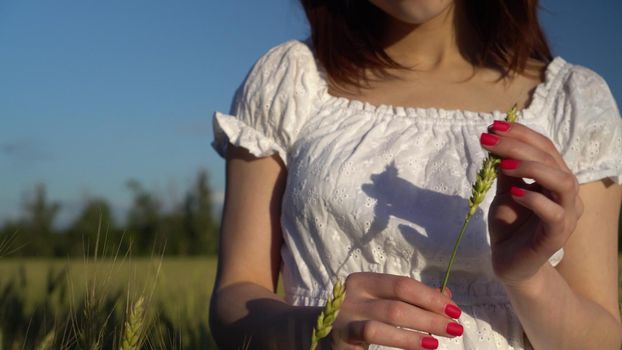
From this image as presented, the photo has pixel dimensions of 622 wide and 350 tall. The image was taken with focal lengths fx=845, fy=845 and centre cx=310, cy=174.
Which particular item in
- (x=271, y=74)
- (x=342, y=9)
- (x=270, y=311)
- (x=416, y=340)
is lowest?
(x=270, y=311)

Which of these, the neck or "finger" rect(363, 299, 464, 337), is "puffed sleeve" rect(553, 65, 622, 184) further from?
"finger" rect(363, 299, 464, 337)

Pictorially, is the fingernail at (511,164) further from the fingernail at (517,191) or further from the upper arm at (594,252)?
the upper arm at (594,252)

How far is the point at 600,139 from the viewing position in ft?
5.85

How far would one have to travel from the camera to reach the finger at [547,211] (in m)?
1.09

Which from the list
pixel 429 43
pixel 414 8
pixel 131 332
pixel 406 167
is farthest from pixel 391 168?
pixel 131 332

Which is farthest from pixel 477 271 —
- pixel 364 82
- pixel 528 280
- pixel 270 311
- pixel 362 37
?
pixel 362 37

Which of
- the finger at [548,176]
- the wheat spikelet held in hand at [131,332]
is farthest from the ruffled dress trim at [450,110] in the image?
the wheat spikelet held in hand at [131,332]

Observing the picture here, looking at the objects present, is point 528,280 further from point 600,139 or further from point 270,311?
point 600,139

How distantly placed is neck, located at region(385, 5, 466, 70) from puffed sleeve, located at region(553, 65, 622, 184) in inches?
11.3

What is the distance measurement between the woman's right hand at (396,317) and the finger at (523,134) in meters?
0.22

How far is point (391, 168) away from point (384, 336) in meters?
0.71

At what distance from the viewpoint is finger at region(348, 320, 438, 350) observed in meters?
1.03

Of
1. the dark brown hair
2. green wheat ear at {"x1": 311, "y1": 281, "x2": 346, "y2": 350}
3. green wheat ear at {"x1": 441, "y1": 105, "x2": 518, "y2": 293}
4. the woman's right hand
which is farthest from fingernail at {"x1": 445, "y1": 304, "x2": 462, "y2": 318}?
the dark brown hair

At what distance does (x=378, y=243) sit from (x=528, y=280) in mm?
388
